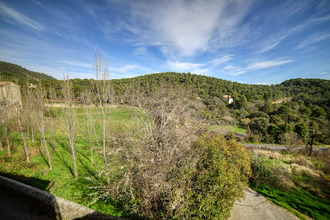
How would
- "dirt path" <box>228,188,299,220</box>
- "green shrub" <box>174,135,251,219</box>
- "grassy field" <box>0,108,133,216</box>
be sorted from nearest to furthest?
"green shrub" <box>174,135,251,219</box>
"dirt path" <box>228,188,299,220</box>
"grassy field" <box>0,108,133,216</box>

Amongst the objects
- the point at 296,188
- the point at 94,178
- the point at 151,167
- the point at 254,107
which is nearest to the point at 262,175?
the point at 296,188

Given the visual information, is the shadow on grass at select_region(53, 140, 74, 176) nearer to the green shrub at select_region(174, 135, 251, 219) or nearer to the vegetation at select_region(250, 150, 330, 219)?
the green shrub at select_region(174, 135, 251, 219)

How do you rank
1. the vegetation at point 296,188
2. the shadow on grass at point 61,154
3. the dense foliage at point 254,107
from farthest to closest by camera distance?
the dense foliage at point 254,107, the shadow on grass at point 61,154, the vegetation at point 296,188

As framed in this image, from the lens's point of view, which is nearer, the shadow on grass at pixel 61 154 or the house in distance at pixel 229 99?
the shadow on grass at pixel 61 154

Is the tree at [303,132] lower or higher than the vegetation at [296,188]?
higher

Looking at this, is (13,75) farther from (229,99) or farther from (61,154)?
(229,99)

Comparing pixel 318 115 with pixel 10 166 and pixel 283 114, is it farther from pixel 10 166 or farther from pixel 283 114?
pixel 10 166

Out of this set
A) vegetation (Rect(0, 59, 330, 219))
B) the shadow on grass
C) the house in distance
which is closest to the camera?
vegetation (Rect(0, 59, 330, 219))

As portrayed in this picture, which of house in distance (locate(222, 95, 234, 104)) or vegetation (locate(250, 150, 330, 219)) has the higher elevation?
house in distance (locate(222, 95, 234, 104))

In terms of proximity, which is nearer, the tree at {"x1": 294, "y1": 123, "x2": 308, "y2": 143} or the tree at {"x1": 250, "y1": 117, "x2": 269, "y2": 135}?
the tree at {"x1": 294, "y1": 123, "x2": 308, "y2": 143}

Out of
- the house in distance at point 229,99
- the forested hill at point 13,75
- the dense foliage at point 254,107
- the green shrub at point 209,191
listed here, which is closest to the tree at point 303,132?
the dense foliage at point 254,107

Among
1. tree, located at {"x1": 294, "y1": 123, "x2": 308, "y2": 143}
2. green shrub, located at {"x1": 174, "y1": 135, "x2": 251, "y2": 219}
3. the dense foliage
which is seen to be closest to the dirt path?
green shrub, located at {"x1": 174, "y1": 135, "x2": 251, "y2": 219}

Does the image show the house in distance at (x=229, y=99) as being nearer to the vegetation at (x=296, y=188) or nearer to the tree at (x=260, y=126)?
the tree at (x=260, y=126)

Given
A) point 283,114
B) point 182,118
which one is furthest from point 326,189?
point 283,114
